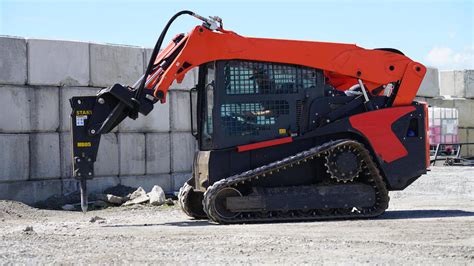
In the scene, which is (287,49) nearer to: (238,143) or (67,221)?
(238,143)

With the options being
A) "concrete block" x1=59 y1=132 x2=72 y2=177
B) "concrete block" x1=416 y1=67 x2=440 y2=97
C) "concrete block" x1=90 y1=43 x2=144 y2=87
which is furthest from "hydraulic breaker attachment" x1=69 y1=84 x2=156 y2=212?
"concrete block" x1=416 y1=67 x2=440 y2=97

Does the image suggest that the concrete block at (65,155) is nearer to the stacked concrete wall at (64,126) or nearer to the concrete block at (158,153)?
the stacked concrete wall at (64,126)

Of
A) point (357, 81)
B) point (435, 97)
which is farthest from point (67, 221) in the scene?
point (435, 97)

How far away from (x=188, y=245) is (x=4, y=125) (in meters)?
7.06

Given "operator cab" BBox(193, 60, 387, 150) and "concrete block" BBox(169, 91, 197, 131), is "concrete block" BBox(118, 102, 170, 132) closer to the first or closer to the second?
"concrete block" BBox(169, 91, 197, 131)

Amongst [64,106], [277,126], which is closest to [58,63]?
[64,106]

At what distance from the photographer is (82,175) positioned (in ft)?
35.0

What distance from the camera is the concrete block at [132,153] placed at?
15.5m

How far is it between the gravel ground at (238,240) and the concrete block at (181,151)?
3659 mm

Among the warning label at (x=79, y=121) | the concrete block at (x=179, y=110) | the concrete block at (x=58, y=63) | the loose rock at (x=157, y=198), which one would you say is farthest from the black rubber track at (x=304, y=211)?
the concrete block at (x=179, y=110)

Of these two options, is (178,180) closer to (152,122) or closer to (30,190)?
(152,122)

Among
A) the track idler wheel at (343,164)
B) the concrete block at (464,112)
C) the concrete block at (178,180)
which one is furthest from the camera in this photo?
the concrete block at (464,112)

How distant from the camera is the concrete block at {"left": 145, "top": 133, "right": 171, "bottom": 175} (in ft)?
52.2

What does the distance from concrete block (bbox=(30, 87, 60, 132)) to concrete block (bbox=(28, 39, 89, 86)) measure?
0.17 metres
